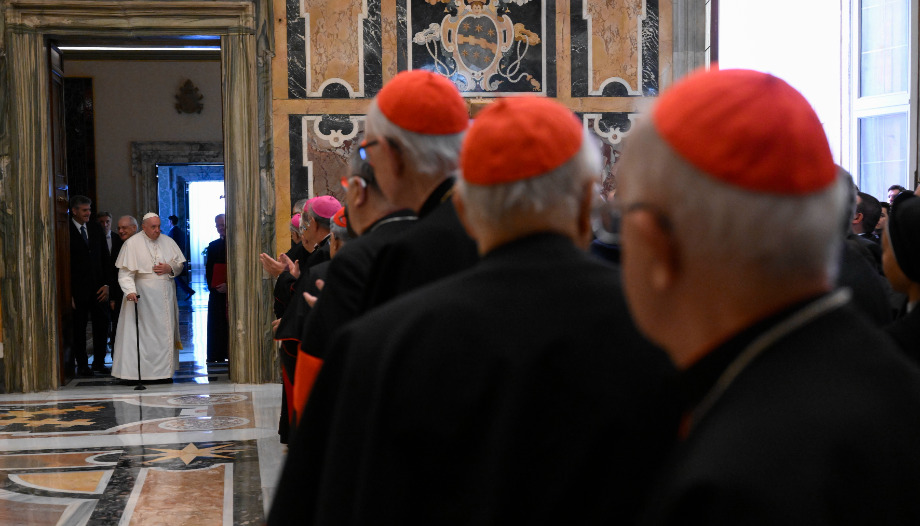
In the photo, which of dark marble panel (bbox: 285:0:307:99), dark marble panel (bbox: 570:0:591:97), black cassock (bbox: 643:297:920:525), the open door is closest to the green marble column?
the open door

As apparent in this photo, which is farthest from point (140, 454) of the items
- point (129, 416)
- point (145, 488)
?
point (129, 416)

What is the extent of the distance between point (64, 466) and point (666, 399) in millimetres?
5643

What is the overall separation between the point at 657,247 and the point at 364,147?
1411 millimetres

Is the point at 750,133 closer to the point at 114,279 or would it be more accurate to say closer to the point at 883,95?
the point at 883,95

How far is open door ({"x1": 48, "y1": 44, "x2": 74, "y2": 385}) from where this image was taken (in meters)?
9.59

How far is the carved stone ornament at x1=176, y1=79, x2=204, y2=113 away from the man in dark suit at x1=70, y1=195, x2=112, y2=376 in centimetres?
664

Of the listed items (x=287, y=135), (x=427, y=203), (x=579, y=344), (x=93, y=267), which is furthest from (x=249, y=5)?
(x=579, y=344)

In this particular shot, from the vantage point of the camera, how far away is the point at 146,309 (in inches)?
397

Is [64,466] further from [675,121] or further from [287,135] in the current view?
[675,121]

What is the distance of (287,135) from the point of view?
9.55 metres

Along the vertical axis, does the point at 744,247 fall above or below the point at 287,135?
below

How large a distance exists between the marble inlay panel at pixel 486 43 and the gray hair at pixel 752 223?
8891 mm

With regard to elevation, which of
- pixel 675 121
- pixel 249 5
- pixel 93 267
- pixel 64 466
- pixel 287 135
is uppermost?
pixel 249 5

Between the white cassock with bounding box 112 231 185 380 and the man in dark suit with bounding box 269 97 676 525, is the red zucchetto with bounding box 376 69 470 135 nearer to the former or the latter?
the man in dark suit with bounding box 269 97 676 525
